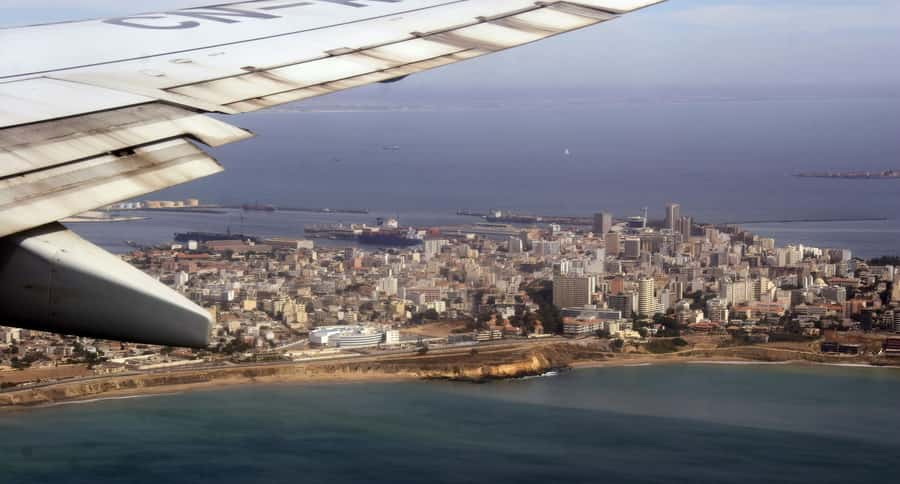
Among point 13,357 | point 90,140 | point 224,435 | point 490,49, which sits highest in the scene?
point 490,49

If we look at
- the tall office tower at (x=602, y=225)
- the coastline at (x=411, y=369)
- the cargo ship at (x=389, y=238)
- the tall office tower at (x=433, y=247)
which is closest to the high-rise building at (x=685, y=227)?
the tall office tower at (x=602, y=225)

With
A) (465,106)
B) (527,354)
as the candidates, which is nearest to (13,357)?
(527,354)

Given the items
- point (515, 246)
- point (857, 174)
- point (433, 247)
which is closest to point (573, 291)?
point (515, 246)

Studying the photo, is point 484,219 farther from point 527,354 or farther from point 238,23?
point 238,23

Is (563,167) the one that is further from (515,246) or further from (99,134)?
(99,134)

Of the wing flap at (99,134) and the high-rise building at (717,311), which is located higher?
the wing flap at (99,134)

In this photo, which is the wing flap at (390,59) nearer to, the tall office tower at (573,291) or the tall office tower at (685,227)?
the tall office tower at (573,291)

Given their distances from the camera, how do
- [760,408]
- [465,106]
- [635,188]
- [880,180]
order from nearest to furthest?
[760,408] → [635,188] → [880,180] → [465,106]
